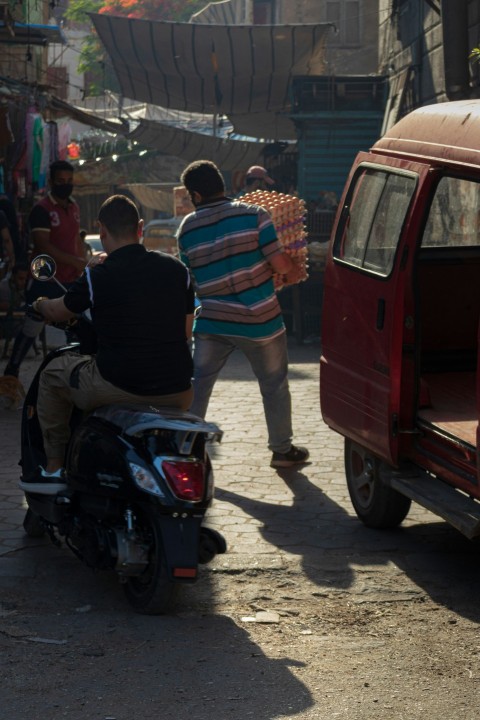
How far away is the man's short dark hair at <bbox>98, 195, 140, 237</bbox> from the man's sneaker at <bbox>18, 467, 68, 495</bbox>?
1.15 metres

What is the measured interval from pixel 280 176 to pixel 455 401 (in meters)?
15.6

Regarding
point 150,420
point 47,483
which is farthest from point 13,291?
point 150,420

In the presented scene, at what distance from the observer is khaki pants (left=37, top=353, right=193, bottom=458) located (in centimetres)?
571

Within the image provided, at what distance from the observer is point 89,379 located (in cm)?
575

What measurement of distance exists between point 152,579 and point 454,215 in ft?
9.85

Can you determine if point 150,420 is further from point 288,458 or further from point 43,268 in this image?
point 288,458

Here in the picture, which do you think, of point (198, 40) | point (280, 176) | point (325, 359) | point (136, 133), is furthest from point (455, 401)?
point (136, 133)

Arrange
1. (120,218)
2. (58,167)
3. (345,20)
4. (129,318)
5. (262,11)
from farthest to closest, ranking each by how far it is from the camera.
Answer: (262,11), (345,20), (58,167), (120,218), (129,318)

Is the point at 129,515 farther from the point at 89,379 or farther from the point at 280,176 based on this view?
the point at 280,176

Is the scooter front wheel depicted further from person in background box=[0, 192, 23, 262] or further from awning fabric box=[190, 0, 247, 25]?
awning fabric box=[190, 0, 247, 25]

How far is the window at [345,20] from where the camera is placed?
37969 mm

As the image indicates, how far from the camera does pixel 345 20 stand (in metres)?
38.4

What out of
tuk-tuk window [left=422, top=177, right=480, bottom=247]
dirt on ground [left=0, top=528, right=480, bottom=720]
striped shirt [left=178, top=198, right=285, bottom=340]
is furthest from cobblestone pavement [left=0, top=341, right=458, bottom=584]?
tuk-tuk window [left=422, top=177, right=480, bottom=247]

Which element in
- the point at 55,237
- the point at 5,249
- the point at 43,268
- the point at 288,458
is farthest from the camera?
the point at 5,249
